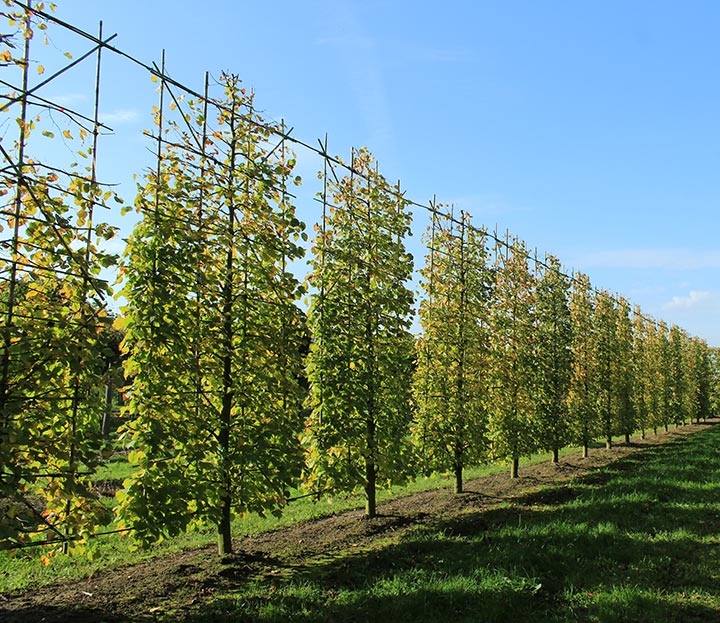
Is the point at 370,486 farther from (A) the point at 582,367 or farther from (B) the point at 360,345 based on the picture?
(A) the point at 582,367

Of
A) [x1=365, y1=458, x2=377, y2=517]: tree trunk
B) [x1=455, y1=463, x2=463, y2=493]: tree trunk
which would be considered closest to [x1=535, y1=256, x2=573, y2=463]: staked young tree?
[x1=455, y1=463, x2=463, y2=493]: tree trunk

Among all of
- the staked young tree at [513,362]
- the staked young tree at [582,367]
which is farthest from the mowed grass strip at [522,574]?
the staked young tree at [582,367]

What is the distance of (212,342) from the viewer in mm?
6648

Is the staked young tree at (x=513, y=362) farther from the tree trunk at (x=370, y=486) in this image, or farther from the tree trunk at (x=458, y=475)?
the tree trunk at (x=370, y=486)

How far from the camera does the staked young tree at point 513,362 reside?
12992 mm

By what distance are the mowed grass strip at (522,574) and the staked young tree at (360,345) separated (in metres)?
1.34

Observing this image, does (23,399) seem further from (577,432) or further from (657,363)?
(657,363)

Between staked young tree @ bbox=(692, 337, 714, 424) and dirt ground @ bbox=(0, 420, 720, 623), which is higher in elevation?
staked young tree @ bbox=(692, 337, 714, 424)

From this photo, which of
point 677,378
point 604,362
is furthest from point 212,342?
point 677,378

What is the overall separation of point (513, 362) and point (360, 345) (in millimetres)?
6285

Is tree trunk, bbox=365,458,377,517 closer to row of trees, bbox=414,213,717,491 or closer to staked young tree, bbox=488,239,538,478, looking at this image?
row of trees, bbox=414,213,717,491

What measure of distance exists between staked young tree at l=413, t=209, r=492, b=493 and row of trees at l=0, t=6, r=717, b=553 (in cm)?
4

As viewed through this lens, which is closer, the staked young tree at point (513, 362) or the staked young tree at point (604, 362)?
the staked young tree at point (513, 362)

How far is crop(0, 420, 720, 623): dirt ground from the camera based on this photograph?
5.13 m
